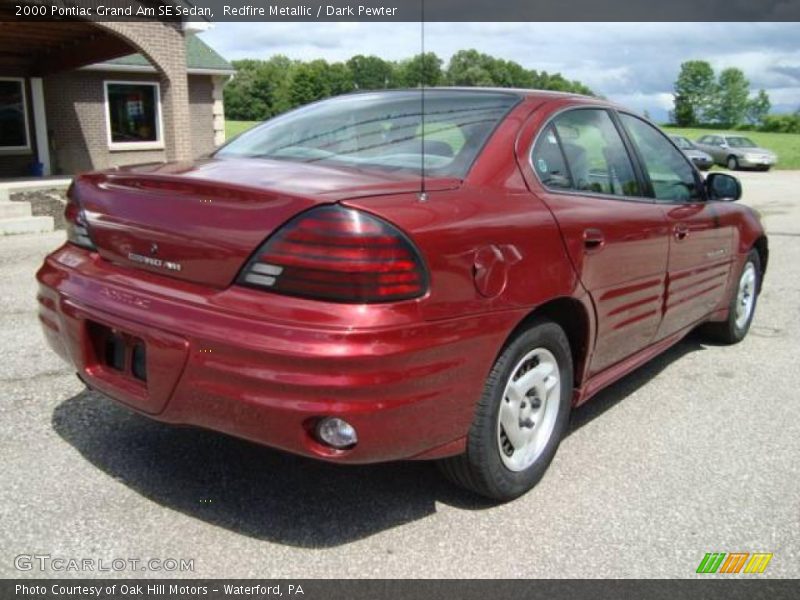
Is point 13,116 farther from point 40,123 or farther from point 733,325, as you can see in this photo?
point 733,325

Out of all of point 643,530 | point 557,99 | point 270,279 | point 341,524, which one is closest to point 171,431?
point 341,524

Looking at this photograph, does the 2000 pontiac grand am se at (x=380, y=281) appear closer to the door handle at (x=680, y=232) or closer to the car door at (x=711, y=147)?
the door handle at (x=680, y=232)

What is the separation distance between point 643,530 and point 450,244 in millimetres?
1314

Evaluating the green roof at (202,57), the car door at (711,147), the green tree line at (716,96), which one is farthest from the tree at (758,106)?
the green roof at (202,57)

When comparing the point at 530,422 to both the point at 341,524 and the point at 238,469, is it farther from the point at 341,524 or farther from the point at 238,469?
the point at 238,469

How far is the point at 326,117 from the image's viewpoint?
139 inches

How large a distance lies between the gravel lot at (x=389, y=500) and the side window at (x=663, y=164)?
116 centimetres

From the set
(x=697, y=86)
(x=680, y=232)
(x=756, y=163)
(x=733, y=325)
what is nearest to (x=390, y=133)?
(x=680, y=232)

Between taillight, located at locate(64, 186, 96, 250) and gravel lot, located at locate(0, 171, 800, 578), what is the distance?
913 mm

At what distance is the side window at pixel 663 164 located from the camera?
3.95 metres

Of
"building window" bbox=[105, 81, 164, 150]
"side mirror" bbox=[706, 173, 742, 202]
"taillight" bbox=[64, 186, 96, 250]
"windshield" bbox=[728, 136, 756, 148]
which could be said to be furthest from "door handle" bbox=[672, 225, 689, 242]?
"windshield" bbox=[728, 136, 756, 148]

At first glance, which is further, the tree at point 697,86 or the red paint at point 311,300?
the tree at point 697,86

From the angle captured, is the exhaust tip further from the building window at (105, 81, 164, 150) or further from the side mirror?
the building window at (105, 81, 164, 150)
